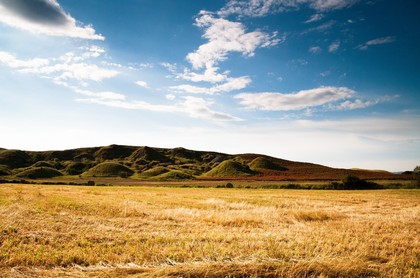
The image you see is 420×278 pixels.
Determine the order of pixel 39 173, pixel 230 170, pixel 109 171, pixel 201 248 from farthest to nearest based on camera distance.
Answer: pixel 109 171 → pixel 230 170 → pixel 39 173 → pixel 201 248

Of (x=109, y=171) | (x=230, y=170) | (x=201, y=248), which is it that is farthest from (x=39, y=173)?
(x=201, y=248)

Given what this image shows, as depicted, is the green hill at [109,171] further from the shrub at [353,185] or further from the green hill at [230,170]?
the shrub at [353,185]

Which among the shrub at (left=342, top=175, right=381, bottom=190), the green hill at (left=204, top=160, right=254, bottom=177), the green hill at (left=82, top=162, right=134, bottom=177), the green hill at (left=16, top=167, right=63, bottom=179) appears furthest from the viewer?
the green hill at (left=82, top=162, right=134, bottom=177)

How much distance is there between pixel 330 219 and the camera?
1703 centimetres

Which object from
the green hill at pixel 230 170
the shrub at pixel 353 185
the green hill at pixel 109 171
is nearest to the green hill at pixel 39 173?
the green hill at pixel 109 171

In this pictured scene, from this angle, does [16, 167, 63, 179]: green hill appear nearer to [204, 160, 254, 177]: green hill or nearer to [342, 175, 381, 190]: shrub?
[204, 160, 254, 177]: green hill

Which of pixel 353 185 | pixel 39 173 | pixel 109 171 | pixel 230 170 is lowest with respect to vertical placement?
pixel 39 173

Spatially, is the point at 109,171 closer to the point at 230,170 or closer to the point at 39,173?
the point at 39,173

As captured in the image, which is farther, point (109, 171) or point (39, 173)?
point (109, 171)

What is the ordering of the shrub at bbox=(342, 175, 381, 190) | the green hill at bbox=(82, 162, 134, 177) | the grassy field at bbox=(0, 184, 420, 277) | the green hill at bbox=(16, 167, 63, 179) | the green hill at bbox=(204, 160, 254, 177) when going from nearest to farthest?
1. the grassy field at bbox=(0, 184, 420, 277)
2. the shrub at bbox=(342, 175, 381, 190)
3. the green hill at bbox=(16, 167, 63, 179)
4. the green hill at bbox=(204, 160, 254, 177)
5. the green hill at bbox=(82, 162, 134, 177)

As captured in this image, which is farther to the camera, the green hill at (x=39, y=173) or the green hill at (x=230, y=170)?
the green hill at (x=230, y=170)

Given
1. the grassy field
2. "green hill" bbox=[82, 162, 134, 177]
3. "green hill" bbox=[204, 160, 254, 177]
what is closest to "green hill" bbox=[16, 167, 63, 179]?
"green hill" bbox=[82, 162, 134, 177]

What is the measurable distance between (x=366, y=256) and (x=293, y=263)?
2.89 m

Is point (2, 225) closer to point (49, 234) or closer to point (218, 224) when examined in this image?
point (49, 234)
